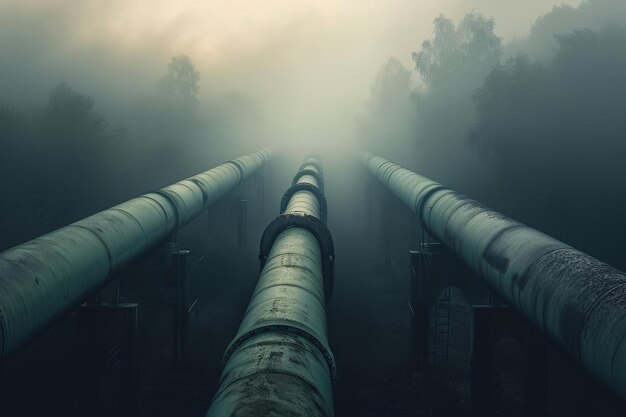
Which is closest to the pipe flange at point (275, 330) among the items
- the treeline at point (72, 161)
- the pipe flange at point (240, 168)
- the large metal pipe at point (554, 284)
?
the large metal pipe at point (554, 284)

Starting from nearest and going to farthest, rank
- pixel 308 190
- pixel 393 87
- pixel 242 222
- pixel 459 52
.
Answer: pixel 308 190 → pixel 242 222 → pixel 459 52 → pixel 393 87

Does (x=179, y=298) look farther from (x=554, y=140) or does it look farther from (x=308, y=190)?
(x=554, y=140)

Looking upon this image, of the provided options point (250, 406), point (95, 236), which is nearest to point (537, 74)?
point (95, 236)

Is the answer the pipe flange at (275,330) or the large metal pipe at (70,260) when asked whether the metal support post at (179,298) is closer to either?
the large metal pipe at (70,260)

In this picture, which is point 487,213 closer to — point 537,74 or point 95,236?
point 95,236

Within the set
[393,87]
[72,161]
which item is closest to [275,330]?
[72,161]

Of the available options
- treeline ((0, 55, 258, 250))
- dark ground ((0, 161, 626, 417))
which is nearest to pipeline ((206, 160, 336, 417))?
dark ground ((0, 161, 626, 417))
